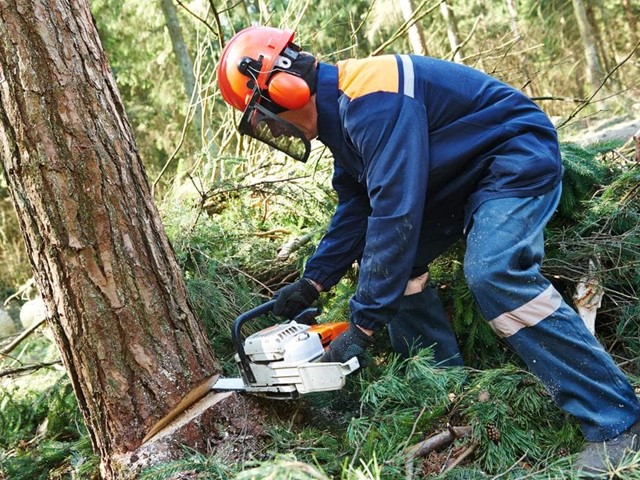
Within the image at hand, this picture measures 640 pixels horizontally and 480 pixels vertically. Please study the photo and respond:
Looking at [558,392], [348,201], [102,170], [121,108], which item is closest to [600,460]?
[558,392]

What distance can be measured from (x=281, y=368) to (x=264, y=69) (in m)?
1.16

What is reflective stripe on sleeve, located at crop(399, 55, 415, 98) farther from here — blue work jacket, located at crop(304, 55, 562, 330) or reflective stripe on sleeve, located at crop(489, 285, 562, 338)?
reflective stripe on sleeve, located at crop(489, 285, 562, 338)

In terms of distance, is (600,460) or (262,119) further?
(262,119)

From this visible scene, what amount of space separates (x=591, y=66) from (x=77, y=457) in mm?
13733

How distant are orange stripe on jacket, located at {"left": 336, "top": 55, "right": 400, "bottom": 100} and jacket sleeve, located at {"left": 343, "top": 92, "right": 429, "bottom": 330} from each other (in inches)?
1.3

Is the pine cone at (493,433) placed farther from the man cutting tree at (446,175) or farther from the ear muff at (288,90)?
the ear muff at (288,90)

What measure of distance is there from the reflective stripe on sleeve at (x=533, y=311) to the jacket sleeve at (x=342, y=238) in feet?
2.81

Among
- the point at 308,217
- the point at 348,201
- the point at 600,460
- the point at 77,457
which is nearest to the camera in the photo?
the point at 600,460

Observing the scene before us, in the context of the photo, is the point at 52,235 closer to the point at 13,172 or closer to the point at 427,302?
the point at 13,172

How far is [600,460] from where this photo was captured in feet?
6.40

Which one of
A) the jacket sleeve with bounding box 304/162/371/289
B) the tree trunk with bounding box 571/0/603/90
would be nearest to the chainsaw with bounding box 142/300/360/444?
the jacket sleeve with bounding box 304/162/371/289

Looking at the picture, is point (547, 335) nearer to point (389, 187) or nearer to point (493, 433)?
point (493, 433)

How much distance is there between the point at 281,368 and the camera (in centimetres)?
226

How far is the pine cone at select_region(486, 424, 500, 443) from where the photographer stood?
85.0 inches
